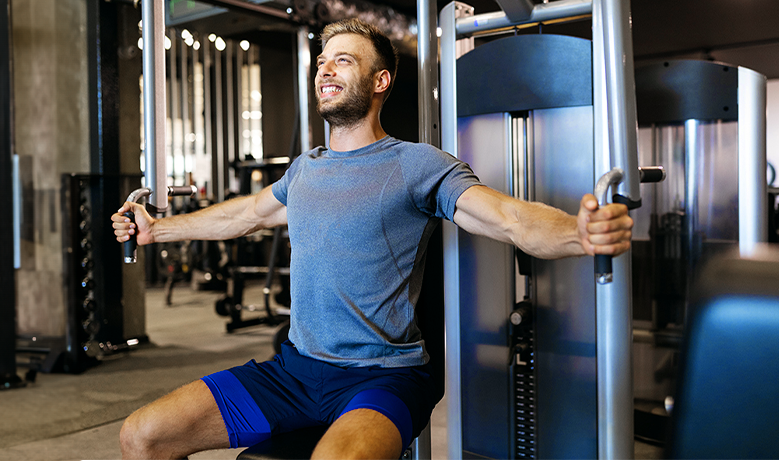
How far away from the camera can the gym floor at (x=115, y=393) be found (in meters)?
2.52

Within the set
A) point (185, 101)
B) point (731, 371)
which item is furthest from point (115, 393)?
point (185, 101)

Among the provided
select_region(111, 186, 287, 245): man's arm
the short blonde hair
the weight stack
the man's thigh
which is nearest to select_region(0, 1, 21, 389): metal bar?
the weight stack

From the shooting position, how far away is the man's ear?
1.53m

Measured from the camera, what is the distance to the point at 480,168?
1.91m

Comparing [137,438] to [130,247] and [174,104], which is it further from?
[174,104]

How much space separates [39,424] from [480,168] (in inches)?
93.3

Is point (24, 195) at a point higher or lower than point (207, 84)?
lower

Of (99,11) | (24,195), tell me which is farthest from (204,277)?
(99,11)

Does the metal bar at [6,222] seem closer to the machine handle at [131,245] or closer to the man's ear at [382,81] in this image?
the machine handle at [131,245]

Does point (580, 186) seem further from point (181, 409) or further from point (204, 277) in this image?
point (204, 277)

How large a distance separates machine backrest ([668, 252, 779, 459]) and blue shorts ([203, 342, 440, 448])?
575 millimetres

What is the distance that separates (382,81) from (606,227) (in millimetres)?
783

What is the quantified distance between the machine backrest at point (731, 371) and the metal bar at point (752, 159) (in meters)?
2.03

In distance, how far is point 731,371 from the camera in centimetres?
80
